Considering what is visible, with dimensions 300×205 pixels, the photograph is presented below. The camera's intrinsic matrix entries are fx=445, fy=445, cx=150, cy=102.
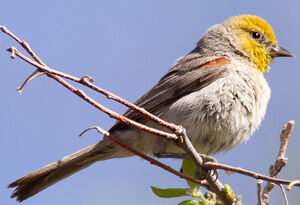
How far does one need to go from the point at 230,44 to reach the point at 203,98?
4.29ft

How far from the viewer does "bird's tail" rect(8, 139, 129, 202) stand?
4.05 m

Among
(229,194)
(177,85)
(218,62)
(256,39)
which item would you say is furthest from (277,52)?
(229,194)

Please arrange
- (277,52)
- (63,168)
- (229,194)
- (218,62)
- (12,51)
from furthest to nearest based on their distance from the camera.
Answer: (277,52) < (218,62) < (63,168) < (229,194) < (12,51)

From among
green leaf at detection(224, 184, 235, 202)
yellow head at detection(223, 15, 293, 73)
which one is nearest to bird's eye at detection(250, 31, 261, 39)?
yellow head at detection(223, 15, 293, 73)

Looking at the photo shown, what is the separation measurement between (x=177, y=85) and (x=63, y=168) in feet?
4.86

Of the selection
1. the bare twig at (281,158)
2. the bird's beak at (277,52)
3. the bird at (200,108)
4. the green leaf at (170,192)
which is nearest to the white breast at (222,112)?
the bird at (200,108)

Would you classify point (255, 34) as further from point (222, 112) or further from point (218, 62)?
point (222, 112)

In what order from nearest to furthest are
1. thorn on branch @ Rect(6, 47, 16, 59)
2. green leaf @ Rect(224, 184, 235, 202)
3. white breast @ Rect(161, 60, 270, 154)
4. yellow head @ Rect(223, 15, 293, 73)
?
thorn on branch @ Rect(6, 47, 16, 59), green leaf @ Rect(224, 184, 235, 202), white breast @ Rect(161, 60, 270, 154), yellow head @ Rect(223, 15, 293, 73)

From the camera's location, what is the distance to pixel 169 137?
7.86 ft

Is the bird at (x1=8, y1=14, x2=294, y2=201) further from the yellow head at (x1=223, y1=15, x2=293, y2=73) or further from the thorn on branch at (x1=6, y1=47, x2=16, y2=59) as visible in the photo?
the thorn on branch at (x1=6, y1=47, x2=16, y2=59)

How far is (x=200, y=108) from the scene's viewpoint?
4297 mm

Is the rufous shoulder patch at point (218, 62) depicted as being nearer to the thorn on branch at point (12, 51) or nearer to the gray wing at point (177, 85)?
the gray wing at point (177, 85)

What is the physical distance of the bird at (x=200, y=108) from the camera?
169 inches

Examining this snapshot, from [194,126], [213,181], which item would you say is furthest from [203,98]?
[213,181]
